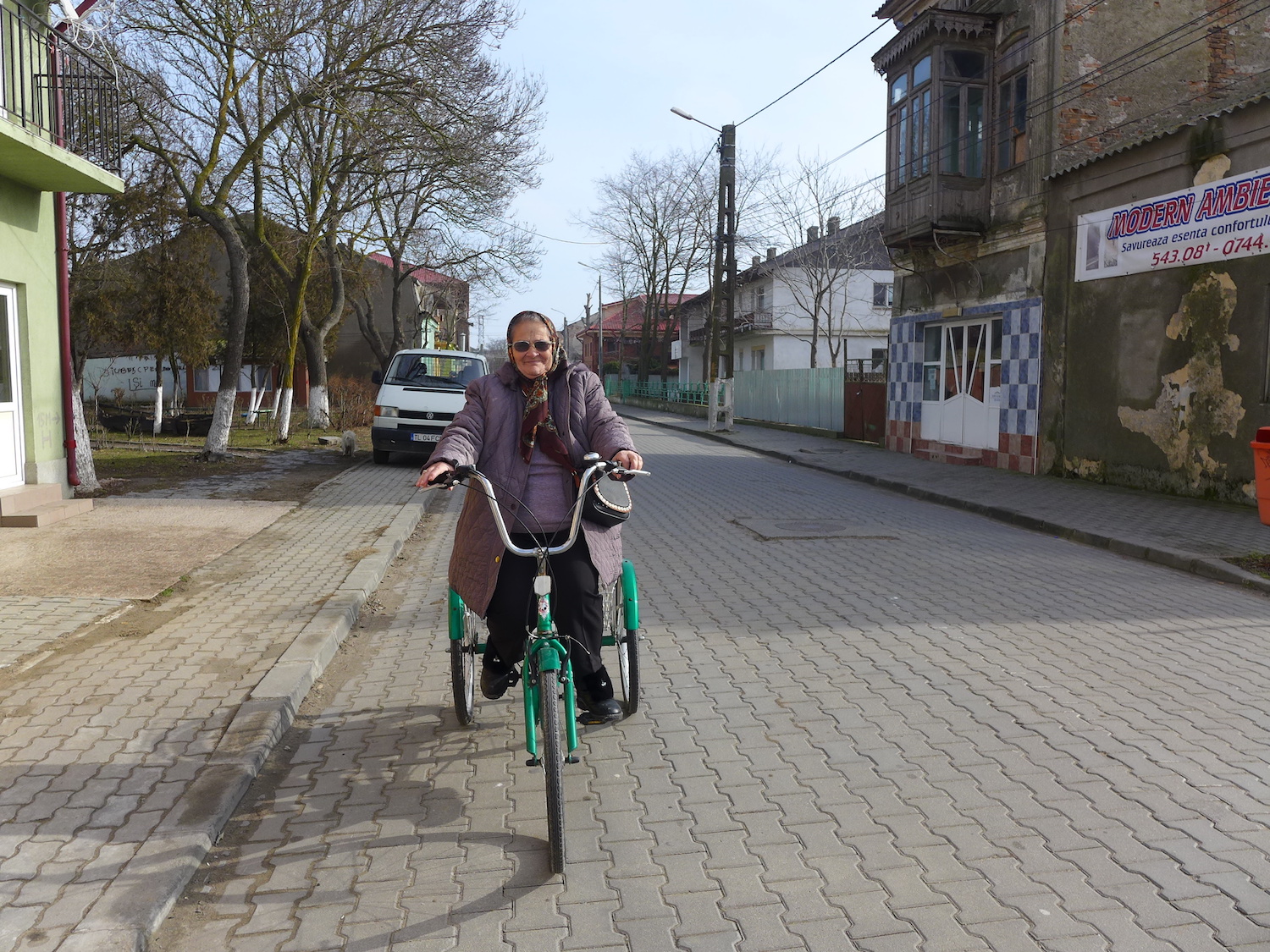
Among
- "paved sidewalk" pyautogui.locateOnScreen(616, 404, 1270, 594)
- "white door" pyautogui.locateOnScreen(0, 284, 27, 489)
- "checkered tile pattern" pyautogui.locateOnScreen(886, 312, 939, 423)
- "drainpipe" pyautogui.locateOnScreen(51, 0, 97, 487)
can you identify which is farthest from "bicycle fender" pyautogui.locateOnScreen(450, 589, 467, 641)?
"checkered tile pattern" pyautogui.locateOnScreen(886, 312, 939, 423)

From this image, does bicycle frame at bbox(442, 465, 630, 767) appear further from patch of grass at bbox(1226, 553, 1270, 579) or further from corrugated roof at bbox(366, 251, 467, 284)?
corrugated roof at bbox(366, 251, 467, 284)

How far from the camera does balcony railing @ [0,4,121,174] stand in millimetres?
10133

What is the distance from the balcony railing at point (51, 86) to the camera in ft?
33.2

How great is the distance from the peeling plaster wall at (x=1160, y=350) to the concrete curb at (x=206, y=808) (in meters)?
10.9

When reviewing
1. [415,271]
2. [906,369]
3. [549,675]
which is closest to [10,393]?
[549,675]

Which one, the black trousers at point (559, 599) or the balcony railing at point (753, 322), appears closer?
the black trousers at point (559, 599)

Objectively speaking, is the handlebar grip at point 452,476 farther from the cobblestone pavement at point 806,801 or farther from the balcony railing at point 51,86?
the balcony railing at point 51,86

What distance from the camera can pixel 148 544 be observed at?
901 cm

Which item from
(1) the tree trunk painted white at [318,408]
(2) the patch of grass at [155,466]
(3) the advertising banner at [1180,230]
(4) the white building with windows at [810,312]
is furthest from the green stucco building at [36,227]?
(4) the white building with windows at [810,312]

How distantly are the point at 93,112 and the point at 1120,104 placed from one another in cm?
1463

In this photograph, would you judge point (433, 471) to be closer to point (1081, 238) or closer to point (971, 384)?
point (1081, 238)

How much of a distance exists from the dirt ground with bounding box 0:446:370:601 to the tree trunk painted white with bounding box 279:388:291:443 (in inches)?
176

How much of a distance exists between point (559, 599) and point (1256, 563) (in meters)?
7.24

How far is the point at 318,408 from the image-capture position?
80.5ft
